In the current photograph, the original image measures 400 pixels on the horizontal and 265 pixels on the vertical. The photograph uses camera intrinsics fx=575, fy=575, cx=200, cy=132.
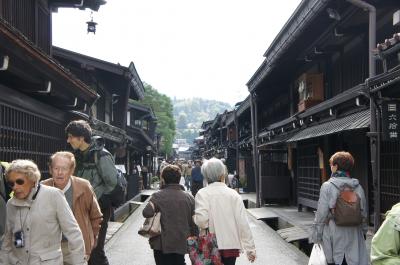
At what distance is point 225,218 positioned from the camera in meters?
6.01

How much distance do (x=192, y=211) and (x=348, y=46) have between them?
9.11 meters

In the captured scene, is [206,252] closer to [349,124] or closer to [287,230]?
[349,124]

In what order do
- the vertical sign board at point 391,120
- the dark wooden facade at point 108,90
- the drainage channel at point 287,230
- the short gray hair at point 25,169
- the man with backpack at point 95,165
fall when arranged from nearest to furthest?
1. the short gray hair at point 25,169
2. the man with backpack at point 95,165
3. the vertical sign board at point 391,120
4. the drainage channel at point 287,230
5. the dark wooden facade at point 108,90

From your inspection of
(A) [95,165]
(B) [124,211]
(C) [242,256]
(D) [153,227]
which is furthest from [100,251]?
(B) [124,211]

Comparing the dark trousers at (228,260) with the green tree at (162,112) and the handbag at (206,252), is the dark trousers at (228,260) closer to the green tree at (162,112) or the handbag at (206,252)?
the handbag at (206,252)

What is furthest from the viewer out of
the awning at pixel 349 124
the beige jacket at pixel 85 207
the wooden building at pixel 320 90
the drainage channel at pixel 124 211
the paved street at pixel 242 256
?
the drainage channel at pixel 124 211

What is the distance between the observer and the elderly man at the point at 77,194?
4.88 m

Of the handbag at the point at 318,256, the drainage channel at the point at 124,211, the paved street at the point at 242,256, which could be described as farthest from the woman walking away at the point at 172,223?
the drainage channel at the point at 124,211

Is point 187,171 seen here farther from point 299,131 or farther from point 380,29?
point 380,29

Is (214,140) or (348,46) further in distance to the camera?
(214,140)

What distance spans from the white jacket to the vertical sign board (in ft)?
11.9

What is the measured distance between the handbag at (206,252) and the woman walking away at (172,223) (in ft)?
0.80

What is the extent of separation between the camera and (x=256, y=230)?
1465 cm

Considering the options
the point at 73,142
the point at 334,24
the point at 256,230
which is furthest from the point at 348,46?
the point at 73,142
